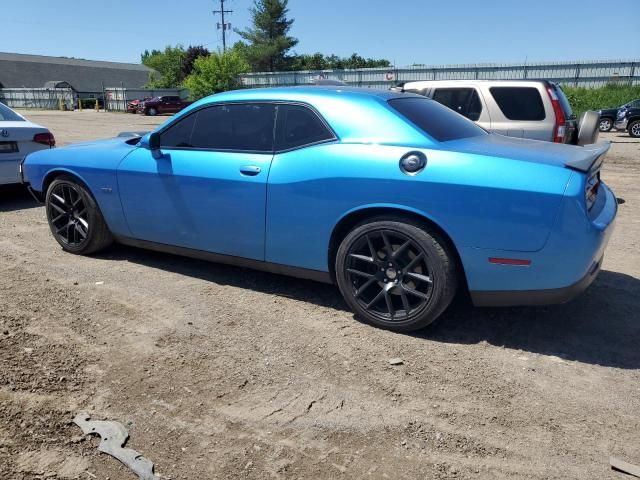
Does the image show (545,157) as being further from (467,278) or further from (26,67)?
(26,67)

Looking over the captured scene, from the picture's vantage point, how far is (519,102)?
8.01 m

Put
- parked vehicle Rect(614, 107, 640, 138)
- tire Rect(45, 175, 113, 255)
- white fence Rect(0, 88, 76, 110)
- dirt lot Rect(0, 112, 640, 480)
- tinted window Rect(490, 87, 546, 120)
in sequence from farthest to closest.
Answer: white fence Rect(0, 88, 76, 110) < parked vehicle Rect(614, 107, 640, 138) < tinted window Rect(490, 87, 546, 120) < tire Rect(45, 175, 113, 255) < dirt lot Rect(0, 112, 640, 480)

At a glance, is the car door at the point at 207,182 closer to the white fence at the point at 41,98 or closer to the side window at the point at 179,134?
the side window at the point at 179,134

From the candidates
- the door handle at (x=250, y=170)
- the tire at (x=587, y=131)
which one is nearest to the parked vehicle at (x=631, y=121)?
the tire at (x=587, y=131)

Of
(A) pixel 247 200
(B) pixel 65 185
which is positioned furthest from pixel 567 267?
(B) pixel 65 185

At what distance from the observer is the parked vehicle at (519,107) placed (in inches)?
306

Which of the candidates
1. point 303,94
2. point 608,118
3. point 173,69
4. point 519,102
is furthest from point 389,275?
point 173,69

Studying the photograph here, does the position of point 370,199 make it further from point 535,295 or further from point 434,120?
point 535,295

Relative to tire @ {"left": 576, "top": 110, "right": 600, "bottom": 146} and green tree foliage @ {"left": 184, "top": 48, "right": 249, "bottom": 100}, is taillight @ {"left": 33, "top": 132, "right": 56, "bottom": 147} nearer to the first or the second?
tire @ {"left": 576, "top": 110, "right": 600, "bottom": 146}

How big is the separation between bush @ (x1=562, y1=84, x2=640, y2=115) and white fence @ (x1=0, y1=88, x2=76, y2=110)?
44.2 metres

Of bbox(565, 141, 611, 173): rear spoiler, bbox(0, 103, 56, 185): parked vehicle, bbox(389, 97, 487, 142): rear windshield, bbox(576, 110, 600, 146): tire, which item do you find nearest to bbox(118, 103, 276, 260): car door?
bbox(389, 97, 487, 142): rear windshield

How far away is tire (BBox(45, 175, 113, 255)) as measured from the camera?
5.06 metres

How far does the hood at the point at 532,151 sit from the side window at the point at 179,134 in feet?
6.95

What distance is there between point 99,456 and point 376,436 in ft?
4.12
